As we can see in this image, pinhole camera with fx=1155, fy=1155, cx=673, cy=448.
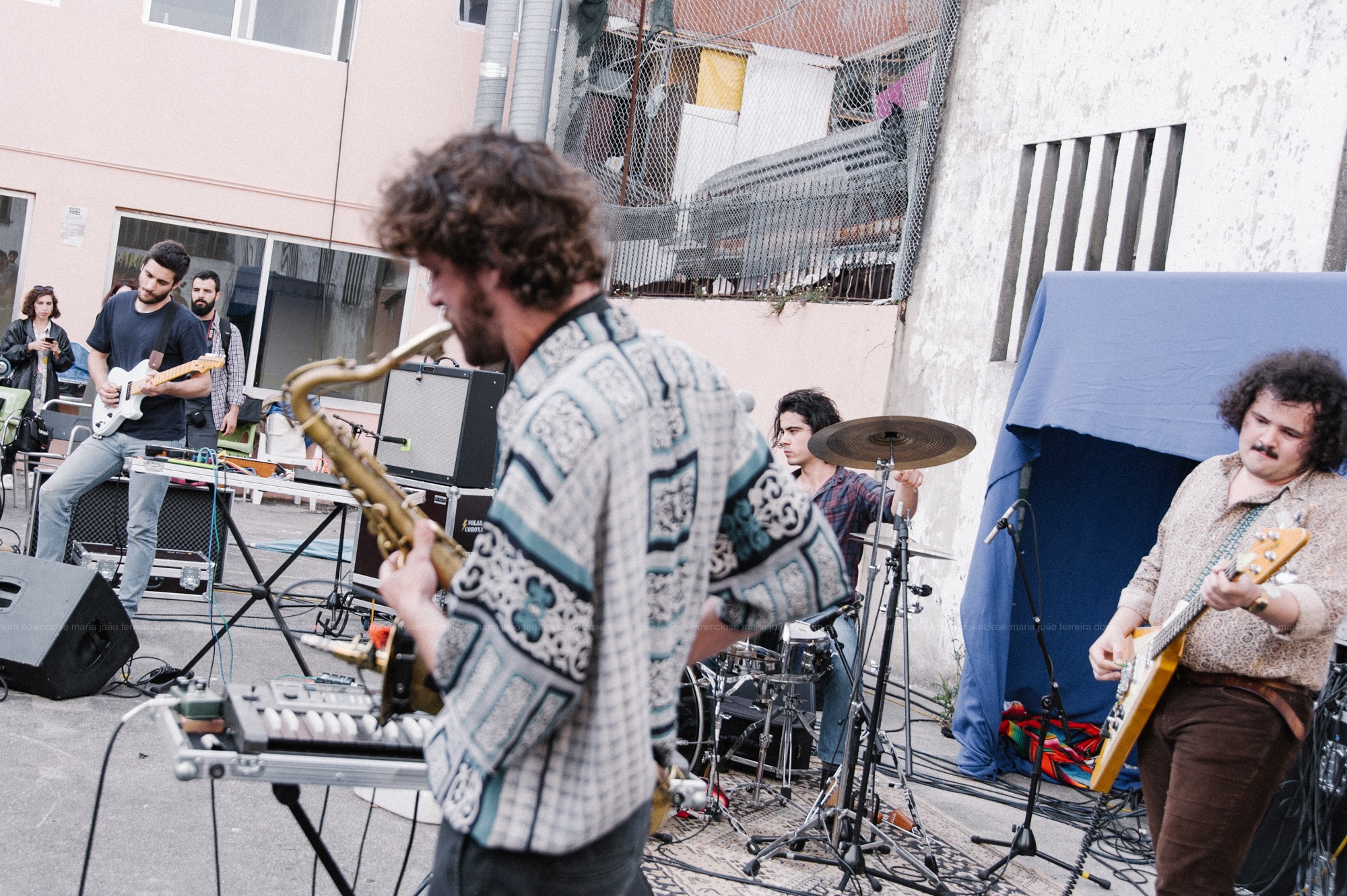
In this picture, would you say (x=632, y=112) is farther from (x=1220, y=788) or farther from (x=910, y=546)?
(x=1220, y=788)

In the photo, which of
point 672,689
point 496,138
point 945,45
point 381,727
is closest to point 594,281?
point 496,138

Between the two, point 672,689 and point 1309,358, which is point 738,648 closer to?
point 1309,358

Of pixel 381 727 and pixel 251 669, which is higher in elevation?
pixel 381 727

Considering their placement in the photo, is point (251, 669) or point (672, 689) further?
point (251, 669)

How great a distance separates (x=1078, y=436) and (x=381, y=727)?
4.72 meters

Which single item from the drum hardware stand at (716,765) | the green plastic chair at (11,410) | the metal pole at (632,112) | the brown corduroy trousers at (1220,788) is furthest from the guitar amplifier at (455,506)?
the metal pole at (632,112)

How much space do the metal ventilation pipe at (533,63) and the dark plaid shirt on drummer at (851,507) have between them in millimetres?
6916

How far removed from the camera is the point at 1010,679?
600 centimetres

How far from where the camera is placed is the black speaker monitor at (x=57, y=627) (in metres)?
4.57

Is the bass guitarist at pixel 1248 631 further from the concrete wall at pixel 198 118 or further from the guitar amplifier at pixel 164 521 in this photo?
the concrete wall at pixel 198 118

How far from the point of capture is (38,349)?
358 inches

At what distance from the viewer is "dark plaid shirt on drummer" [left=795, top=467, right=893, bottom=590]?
504cm

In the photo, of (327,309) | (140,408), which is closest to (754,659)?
(140,408)

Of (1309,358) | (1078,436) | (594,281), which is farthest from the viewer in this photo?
(1078,436)
